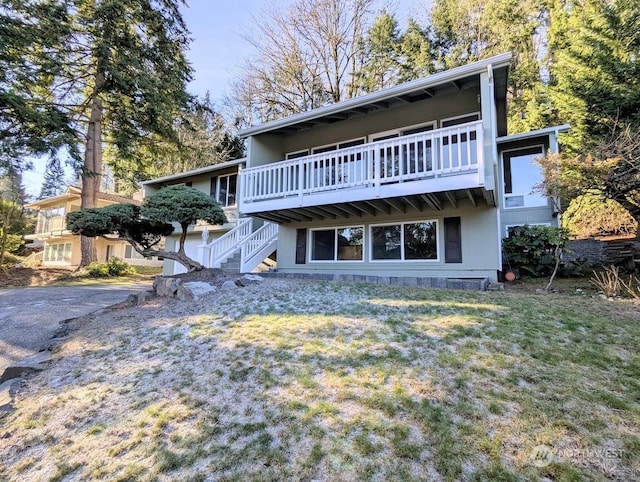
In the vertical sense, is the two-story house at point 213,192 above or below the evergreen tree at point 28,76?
below

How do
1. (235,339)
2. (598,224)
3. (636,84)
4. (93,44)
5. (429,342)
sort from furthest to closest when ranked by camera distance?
(93,44) → (636,84) → (598,224) → (235,339) → (429,342)

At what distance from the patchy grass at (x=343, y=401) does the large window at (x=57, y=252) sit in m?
26.5

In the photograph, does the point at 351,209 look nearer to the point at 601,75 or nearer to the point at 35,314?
the point at 35,314

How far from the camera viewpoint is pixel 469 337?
4281 mm

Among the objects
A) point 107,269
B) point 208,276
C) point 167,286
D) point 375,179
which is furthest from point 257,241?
point 107,269

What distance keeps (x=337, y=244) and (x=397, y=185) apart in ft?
10.9

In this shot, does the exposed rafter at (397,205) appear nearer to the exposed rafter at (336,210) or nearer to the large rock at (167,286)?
the exposed rafter at (336,210)

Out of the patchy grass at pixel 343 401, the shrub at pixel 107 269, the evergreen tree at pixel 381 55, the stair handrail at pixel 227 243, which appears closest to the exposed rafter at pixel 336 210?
the stair handrail at pixel 227 243

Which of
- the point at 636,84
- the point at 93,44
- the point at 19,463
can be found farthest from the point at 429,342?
the point at 93,44

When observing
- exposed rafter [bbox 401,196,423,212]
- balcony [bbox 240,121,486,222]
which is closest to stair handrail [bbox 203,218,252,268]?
balcony [bbox 240,121,486,222]

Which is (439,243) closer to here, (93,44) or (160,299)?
(160,299)

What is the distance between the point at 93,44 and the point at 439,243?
1740 centimetres

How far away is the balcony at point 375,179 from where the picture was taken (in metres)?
7.45

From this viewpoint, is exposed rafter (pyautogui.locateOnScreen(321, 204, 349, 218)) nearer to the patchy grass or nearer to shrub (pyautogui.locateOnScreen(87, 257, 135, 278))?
the patchy grass
